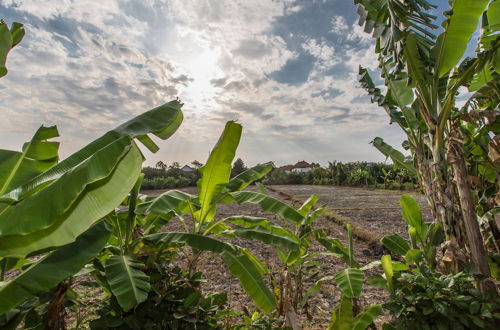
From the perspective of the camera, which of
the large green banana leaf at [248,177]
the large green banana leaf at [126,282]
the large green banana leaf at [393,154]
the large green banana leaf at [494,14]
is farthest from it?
the large green banana leaf at [393,154]

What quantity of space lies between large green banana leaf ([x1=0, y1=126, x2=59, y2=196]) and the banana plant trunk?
11.6 ft

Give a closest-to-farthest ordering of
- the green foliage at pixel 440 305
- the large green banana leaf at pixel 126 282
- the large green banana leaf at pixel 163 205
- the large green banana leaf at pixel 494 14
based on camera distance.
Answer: the large green banana leaf at pixel 126 282, the green foliage at pixel 440 305, the large green banana leaf at pixel 163 205, the large green banana leaf at pixel 494 14

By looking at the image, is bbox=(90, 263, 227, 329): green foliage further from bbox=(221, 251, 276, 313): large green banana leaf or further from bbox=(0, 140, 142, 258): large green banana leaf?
bbox=(0, 140, 142, 258): large green banana leaf

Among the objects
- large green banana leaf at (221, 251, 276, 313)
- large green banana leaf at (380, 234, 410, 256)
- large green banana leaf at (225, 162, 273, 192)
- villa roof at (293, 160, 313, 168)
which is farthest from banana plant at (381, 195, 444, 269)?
villa roof at (293, 160, 313, 168)

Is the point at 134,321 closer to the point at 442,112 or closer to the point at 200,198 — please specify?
the point at 200,198

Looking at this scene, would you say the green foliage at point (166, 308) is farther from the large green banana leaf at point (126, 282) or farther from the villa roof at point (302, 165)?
the villa roof at point (302, 165)

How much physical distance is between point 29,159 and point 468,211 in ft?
12.1

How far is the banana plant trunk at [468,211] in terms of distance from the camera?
2.04m

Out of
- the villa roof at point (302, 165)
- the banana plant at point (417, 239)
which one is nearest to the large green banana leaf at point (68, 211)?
the banana plant at point (417, 239)

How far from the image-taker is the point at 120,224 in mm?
2145

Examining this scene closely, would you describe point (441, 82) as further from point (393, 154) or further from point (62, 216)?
point (62, 216)

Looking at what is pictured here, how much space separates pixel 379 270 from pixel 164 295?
3.64 meters

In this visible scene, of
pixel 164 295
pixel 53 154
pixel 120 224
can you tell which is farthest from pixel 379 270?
pixel 53 154

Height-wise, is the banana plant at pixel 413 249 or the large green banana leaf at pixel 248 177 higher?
the large green banana leaf at pixel 248 177
